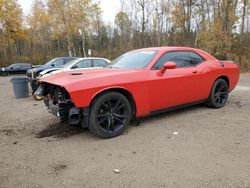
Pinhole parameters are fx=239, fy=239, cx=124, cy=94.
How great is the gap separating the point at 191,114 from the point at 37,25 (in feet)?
135

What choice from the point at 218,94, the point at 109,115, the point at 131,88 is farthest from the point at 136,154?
the point at 218,94

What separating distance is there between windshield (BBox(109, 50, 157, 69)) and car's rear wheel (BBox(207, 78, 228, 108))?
2027 millimetres

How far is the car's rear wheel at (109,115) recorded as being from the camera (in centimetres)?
412

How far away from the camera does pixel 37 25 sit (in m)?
41.2

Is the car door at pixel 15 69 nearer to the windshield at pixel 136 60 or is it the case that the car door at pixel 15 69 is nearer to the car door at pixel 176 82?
the windshield at pixel 136 60

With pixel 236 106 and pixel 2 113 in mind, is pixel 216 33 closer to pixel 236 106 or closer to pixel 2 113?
pixel 236 106

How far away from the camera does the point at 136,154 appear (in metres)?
3.60

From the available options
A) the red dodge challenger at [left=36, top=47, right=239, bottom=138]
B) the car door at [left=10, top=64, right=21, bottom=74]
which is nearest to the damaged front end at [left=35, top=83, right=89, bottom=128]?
the red dodge challenger at [left=36, top=47, right=239, bottom=138]

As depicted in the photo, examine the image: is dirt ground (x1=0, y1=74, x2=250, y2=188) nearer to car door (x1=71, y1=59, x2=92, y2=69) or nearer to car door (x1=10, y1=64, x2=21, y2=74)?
car door (x1=71, y1=59, x2=92, y2=69)

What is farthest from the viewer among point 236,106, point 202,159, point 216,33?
point 216,33

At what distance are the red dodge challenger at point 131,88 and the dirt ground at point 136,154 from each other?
1.21ft

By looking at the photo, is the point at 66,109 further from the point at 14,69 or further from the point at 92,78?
the point at 14,69

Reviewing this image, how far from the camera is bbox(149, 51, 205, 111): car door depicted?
4777mm

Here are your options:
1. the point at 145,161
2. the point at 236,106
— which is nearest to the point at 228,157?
the point at 145,161
